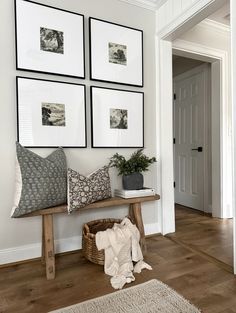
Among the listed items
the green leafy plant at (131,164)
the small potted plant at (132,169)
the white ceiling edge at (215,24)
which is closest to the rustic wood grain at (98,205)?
the small potted plant at (132,169)

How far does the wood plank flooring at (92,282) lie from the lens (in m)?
1.43

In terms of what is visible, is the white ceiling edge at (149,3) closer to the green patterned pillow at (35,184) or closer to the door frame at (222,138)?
the door frame at (222,138)

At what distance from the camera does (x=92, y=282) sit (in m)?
1.66

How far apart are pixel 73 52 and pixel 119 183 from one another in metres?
1.31

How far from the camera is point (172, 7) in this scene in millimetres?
2346

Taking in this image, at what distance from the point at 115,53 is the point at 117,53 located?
0.02 metres

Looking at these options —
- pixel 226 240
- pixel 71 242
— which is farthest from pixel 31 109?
pixel 226 240

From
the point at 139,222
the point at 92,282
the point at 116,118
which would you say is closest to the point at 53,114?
the point at 116,118

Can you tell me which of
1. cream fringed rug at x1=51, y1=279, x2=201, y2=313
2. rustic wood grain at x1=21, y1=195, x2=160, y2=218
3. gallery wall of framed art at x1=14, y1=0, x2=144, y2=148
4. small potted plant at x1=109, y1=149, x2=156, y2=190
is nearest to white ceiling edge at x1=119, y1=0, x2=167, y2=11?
gallery wall of framed art at x1=14, y1=0, x2=144, y2=148

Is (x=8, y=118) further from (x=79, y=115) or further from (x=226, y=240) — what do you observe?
(x=226, y=240)

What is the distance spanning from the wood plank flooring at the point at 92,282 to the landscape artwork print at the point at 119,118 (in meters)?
1.22

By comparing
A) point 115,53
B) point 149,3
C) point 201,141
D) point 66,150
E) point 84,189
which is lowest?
point 84,189

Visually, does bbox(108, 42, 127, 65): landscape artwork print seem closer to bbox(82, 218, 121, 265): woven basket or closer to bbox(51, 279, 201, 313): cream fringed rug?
bbox(82, 218, 121, 265): woven basket

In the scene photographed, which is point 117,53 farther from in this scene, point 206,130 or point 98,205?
point 206,130
